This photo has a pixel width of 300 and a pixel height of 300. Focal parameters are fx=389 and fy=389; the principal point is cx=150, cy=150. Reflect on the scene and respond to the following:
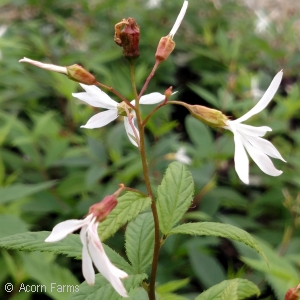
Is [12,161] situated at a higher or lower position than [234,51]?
lower

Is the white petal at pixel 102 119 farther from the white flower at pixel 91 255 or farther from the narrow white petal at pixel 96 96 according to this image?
the white flower at pixel 91 255

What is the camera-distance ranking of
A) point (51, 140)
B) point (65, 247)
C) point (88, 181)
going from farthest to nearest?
point (51, 140), point (88, 181), point (65, 247)

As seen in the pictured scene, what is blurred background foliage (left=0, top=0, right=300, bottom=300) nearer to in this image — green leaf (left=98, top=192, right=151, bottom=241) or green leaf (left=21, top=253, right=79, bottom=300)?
green leaf (left=21, top=253, right=79, bottom=300)

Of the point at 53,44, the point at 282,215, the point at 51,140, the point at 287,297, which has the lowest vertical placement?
the point at 282,215

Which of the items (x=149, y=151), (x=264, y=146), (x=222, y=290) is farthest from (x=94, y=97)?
(x=149, y=151)

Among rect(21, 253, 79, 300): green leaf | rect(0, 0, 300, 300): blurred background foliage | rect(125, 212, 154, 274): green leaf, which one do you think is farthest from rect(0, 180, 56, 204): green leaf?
rect(125, 212, 154, 274): green leaf

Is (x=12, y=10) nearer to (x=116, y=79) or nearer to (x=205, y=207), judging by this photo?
(x=116, y=79)

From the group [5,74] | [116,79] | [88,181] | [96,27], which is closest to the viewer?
[88,181]

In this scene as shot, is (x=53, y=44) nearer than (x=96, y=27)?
Yes

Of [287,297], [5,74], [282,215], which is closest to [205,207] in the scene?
[282,215]
